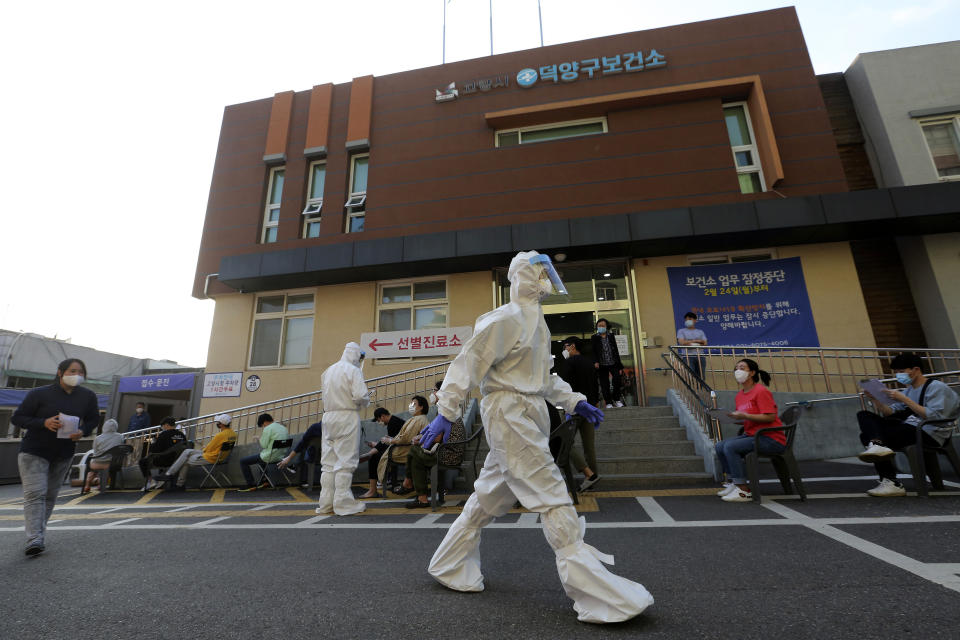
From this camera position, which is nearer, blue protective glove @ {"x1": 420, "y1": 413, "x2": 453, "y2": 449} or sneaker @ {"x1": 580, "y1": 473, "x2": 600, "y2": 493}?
blue protective glove @ {"x1": 420, "y1": 413, "x2": 453, "y2": 449}

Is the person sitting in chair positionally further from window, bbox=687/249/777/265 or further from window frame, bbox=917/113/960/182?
window frame, bbox=917/113/960/182

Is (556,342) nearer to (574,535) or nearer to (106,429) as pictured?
(574,535)

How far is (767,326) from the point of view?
30.1ft

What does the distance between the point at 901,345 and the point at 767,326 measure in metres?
3.02

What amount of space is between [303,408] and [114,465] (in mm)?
3568

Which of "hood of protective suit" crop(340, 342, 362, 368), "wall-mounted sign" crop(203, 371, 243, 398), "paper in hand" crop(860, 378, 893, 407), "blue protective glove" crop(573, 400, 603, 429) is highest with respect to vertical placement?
"wall-mounted sign" crop(203, 371, 243, 398)

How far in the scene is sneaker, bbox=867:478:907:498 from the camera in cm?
445

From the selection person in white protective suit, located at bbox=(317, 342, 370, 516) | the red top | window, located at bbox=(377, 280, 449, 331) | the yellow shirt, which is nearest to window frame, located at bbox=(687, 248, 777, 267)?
the red top

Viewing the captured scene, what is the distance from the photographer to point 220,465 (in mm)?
8523

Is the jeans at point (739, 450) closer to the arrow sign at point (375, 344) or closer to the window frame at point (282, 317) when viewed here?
the arrow sign at point (375, 344)

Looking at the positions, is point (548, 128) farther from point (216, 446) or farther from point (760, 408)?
point (216, 446)

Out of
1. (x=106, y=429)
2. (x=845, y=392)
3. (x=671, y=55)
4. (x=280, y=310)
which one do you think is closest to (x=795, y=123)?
(x=671, y=55)

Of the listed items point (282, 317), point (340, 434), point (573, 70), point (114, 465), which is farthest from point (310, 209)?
point (340, 434)

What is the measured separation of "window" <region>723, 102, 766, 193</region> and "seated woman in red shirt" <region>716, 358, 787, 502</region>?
270 inches
